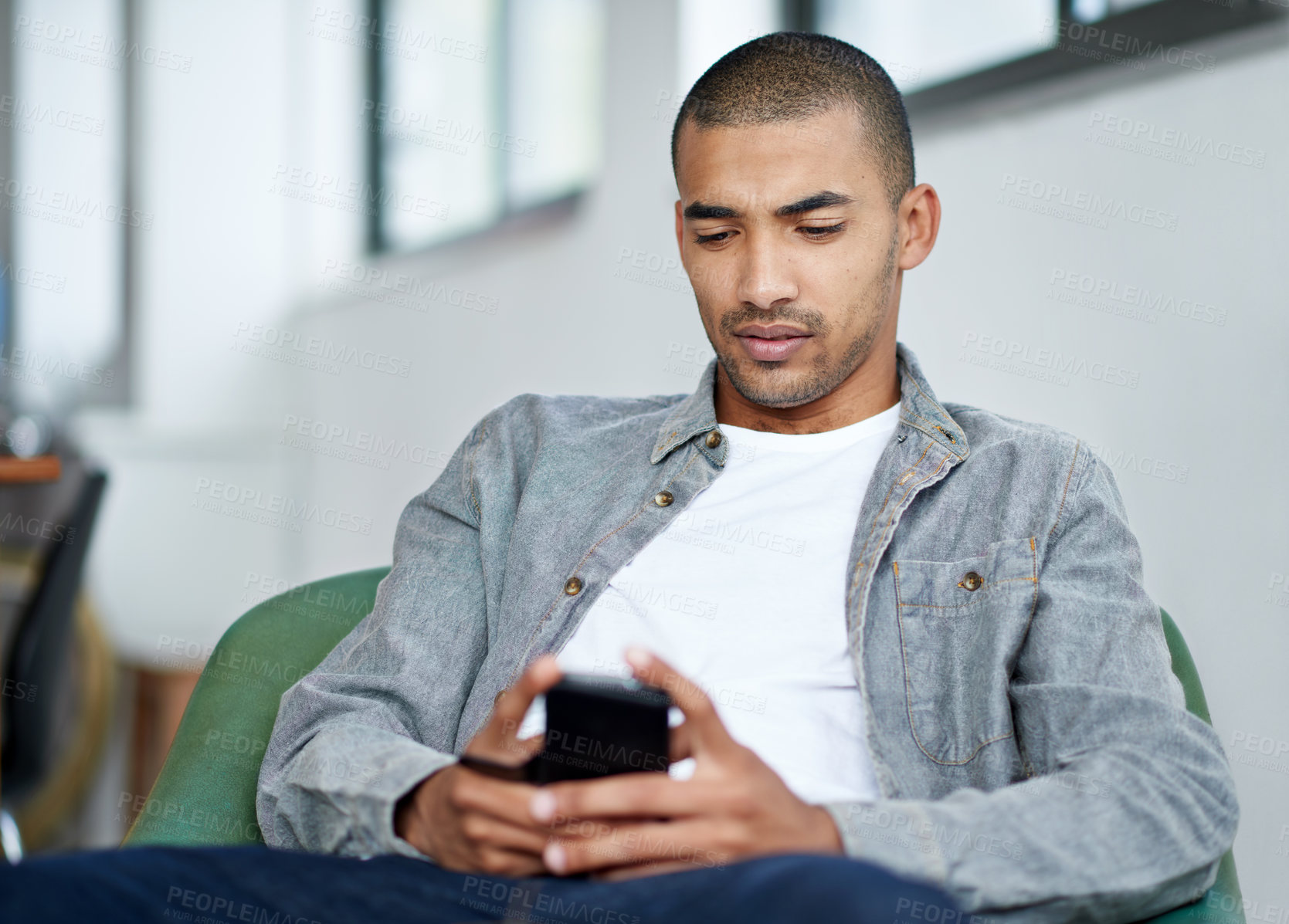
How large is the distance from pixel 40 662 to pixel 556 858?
5.23ft

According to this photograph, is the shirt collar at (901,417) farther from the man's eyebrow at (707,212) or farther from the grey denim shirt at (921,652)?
the man's eyebrow at (707,212)

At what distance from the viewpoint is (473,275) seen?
9.09ft

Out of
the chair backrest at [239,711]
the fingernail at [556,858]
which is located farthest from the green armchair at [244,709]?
the fingernail at [556,858]

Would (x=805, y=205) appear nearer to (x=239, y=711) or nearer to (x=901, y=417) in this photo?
(x=901, y=417)

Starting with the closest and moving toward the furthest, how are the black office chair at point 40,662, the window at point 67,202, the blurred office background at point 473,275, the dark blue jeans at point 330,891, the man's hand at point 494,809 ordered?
1. the dark blue jeans at point 330,891
2. the man's hand at point 494,809
3. the blurred office background at point 473,275
4. the black office chair at point 40,662
5. the window at point 67,202

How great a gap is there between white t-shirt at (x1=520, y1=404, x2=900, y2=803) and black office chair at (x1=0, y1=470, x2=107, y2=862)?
1283 mm

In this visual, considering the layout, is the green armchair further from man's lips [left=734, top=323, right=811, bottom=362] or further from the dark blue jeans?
man's lips [left=734, top=323, right=811, bottom=362]

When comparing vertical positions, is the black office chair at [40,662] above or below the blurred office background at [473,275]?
below

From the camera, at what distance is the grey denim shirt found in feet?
2.77

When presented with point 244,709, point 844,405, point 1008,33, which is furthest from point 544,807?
point 1008,33

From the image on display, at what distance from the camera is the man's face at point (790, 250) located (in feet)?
3.84

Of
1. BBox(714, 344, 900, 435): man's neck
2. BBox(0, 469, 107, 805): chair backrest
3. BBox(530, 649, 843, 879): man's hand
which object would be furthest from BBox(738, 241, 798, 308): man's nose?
BBox(0, 469, 107, 805): chair backrest

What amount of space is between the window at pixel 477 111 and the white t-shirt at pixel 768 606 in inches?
51.8


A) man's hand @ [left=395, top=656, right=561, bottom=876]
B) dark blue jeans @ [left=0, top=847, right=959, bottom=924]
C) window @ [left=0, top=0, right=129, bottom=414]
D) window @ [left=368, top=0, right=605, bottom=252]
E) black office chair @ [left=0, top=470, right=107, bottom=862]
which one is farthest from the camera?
window @ [left=0, top=0, right=129, bottom=414]
